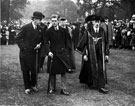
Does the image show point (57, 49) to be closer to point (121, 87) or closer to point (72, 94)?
point (72, 94)

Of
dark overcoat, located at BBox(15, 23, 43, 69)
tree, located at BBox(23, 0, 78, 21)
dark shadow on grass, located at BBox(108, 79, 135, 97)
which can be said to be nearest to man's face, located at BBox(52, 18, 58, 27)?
dark overcoat, located at BBox(15, 23, 43, 69)

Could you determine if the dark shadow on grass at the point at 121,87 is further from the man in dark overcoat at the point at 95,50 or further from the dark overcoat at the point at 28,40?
the dark overcoat at the point at 28,40

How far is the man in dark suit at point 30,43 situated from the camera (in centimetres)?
731

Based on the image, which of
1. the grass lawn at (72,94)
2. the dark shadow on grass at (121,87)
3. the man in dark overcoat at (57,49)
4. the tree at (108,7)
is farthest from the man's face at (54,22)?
the tree at (108,7)

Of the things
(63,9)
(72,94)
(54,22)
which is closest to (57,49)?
(54,22)

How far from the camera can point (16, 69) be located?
1123 centimetres

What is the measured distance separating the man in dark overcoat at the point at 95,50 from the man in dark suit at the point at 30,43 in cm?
113

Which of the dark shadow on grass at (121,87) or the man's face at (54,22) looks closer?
the man's face at (54,22)

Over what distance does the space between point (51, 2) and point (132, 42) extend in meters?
74.9

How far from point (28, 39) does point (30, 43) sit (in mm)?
106

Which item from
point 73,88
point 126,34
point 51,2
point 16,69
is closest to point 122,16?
point 126,34

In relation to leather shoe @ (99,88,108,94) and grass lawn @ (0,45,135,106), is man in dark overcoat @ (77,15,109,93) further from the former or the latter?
grass lawn @ (0,45,135,106)

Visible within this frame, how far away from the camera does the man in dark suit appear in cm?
731

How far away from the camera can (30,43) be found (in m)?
7.34
